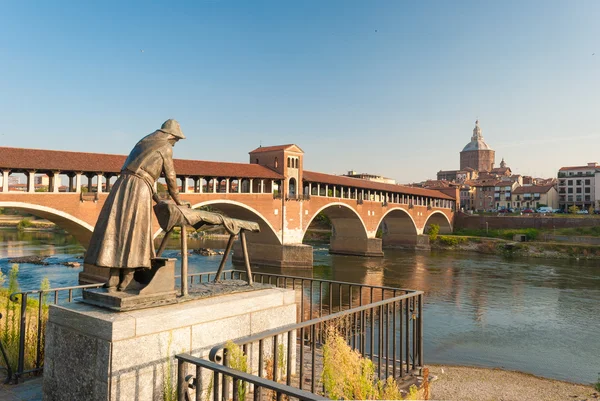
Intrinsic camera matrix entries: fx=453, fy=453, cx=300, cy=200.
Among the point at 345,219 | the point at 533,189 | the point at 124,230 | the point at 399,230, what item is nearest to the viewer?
the point at 124,230

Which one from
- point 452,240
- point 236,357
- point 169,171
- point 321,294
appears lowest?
point 452,240

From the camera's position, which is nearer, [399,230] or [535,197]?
[399,230]

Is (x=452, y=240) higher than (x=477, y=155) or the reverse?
the reverse

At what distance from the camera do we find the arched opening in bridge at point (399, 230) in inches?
2194

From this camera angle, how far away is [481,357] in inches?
519

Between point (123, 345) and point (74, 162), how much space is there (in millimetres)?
21879

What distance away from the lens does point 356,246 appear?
4678 centimetres

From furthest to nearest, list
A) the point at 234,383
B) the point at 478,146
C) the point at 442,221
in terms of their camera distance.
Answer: the point at 478,146
the point at 442,221
the point at 234,383

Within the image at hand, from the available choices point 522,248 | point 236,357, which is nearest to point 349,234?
point 522,248

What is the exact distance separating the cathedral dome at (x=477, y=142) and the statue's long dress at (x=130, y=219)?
150023 mm

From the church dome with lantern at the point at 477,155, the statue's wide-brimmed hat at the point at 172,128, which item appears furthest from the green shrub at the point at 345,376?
the church dome with lantern at the point at 477,155

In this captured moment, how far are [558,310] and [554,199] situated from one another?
225 feet

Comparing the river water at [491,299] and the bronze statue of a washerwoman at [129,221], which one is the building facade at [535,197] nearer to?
the river water at [491,299]

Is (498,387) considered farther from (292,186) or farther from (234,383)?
(292,186)
